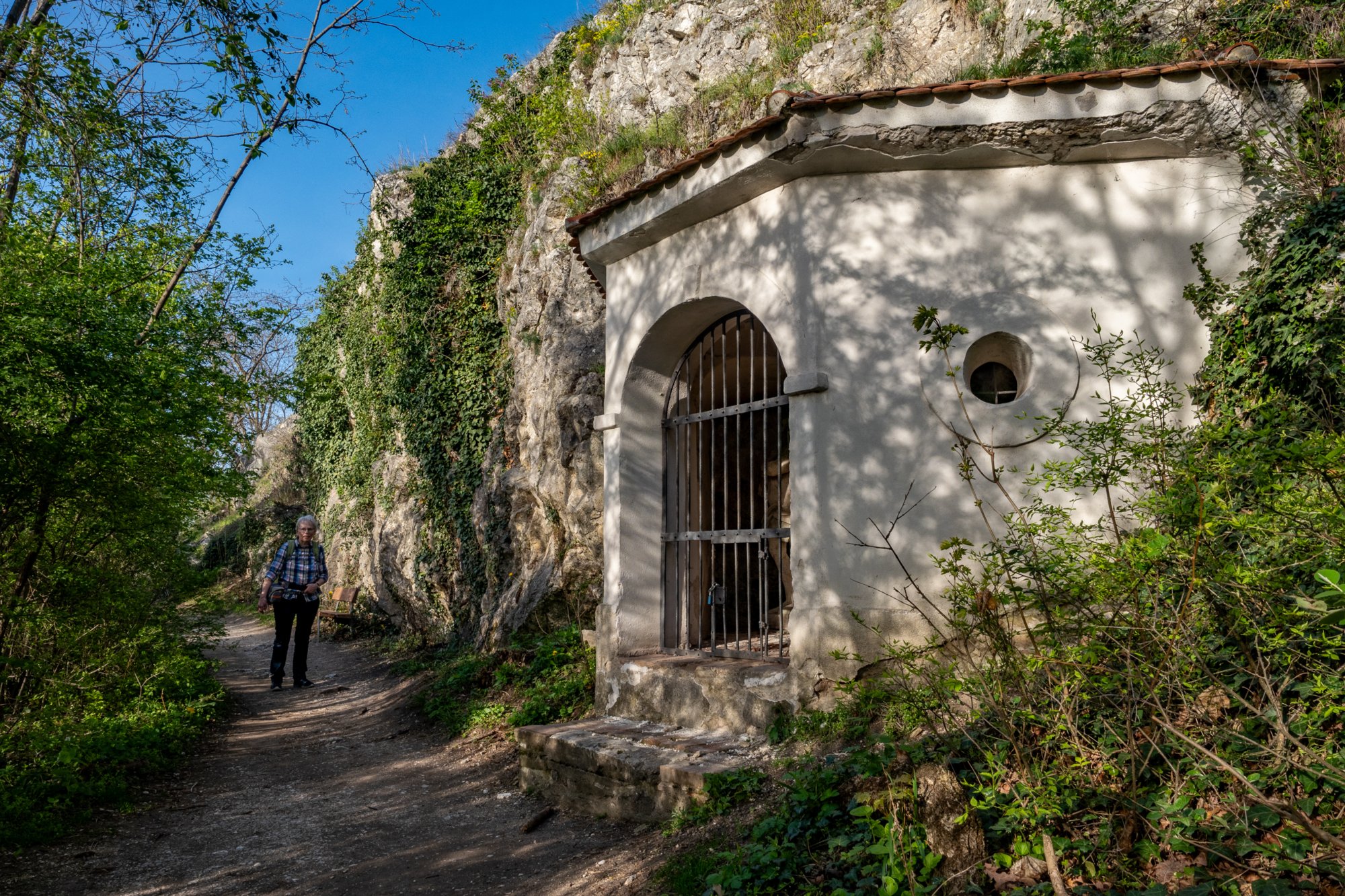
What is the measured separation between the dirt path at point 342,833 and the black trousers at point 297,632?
75.7 inches

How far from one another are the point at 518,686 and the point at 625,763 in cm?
327

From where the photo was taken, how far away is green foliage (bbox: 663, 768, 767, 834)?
14.9ft

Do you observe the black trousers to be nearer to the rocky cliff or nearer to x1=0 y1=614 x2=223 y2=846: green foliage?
x1=0 y1=614 x2=223 y2=846: green foliage

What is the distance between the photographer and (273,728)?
28.3ft

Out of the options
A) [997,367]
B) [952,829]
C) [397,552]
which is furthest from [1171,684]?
[397,552]

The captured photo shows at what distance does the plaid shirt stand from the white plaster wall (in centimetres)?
712

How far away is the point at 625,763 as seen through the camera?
5223 millimetres

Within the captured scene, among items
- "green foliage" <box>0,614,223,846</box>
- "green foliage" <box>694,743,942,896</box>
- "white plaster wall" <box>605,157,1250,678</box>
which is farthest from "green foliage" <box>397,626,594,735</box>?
"green foliage" <box>694,743,942,896</box>

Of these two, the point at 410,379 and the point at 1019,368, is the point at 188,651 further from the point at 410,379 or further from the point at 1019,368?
the point at 1019,368

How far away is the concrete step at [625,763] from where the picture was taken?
496 cm

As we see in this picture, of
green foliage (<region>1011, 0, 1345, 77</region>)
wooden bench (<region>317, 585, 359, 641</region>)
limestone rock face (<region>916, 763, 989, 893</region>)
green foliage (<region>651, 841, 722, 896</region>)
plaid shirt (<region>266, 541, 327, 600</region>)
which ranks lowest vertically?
green foliage (<region>651, 841, 722, 896</region>)

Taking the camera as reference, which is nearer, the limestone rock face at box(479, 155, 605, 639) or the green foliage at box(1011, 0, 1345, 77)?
the green foliage at box(1011, 0, 1345, 77)

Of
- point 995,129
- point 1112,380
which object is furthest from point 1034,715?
point 995,129

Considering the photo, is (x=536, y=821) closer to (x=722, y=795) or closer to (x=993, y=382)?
(x=722, y=795)
